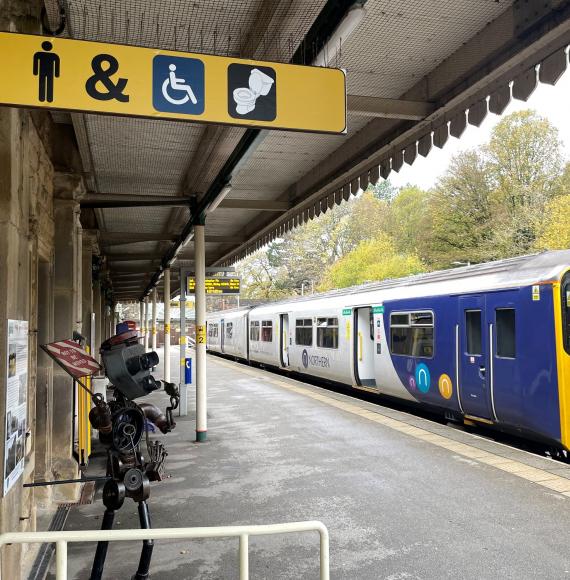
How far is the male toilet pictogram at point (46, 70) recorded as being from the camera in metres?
2.49

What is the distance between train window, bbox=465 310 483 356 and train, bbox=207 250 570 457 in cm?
1

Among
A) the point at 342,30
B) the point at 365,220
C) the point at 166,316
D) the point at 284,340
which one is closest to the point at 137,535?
the point at 342,30

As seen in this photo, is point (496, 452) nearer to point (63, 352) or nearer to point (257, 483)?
point (257, 483)

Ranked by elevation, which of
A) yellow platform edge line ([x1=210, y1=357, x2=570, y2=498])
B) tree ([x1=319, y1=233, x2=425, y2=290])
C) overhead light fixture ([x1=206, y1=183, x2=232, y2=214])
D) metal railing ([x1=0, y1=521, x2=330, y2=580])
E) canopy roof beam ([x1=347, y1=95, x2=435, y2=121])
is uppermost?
tree ([x1=319, y1=233, x2=425, y2=290])

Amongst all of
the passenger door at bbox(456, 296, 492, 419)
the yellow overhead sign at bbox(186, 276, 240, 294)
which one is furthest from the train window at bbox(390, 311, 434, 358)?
the yellow overhead sign at bbox(186, 276, 240, 294)

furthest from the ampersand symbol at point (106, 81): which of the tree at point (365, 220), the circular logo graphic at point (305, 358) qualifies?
the tree at point (365, 220)

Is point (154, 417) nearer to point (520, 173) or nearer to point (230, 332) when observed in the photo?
point (230, 332)

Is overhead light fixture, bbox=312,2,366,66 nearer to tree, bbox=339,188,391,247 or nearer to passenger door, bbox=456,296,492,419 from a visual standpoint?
passenger door, bbox=456,296,492,419

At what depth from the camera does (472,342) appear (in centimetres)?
781

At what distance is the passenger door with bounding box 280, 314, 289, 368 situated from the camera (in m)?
17.4

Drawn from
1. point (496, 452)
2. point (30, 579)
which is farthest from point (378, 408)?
point (30, 579)

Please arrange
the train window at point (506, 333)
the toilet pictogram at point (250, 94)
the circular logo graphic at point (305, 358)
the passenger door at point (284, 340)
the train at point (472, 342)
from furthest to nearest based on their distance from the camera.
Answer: the passenger door at point (284, 340), the circular logo graphic at point (305, 358), the train window at point (506, 333), the train at point (472, 342), the toilet pictogram at point (250, 94)

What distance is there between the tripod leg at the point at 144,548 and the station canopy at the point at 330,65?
8.52 ft

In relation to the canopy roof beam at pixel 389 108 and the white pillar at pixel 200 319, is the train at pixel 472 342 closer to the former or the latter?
the canopy roof beam at pixel 389 108
